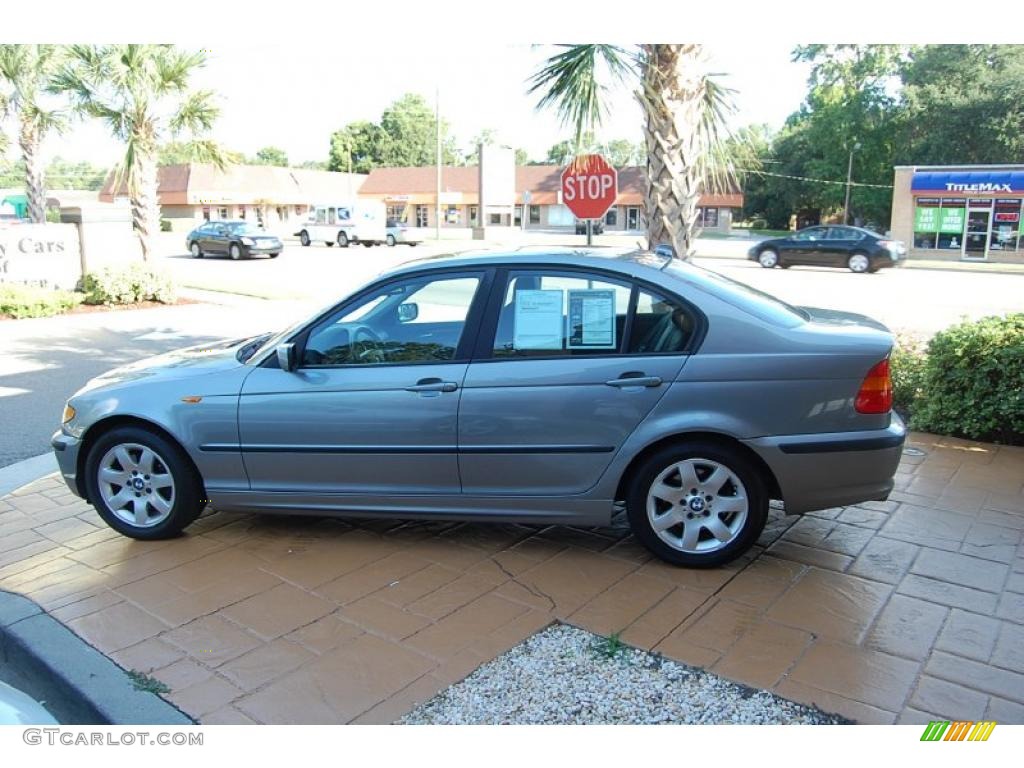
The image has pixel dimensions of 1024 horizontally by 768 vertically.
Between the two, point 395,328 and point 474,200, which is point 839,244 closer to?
point 395,328

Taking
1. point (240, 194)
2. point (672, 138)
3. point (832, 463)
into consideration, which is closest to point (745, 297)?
point (832, 463)

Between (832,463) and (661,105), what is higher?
(661,105)

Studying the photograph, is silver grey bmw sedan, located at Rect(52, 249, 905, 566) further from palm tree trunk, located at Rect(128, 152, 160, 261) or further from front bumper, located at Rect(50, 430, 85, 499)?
palm tree trunk, located at Rect(128, 152, 160, 261)

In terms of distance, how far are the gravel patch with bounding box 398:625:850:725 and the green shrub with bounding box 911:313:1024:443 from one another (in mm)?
4328

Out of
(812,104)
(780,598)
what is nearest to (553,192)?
(812,104)

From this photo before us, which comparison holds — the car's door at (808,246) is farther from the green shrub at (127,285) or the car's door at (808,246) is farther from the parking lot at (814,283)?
the green shrub at (127,285)

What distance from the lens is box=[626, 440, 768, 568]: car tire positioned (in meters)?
3.89

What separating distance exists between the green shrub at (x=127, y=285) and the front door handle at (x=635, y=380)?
14581 millimetres

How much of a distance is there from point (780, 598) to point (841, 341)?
1.28m

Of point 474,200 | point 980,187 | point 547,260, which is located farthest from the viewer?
point 474,200

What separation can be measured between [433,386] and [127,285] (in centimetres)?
1407

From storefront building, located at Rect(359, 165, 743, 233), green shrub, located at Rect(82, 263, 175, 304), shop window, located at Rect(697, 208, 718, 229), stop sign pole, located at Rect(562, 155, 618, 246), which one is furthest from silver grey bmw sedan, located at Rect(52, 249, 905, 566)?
shop window, located at Rect(697, 208, 718, 229)

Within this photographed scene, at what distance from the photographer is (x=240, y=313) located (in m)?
15.4

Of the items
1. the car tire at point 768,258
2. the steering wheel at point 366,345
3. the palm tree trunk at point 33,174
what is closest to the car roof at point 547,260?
the steering wheel at point 366,345
